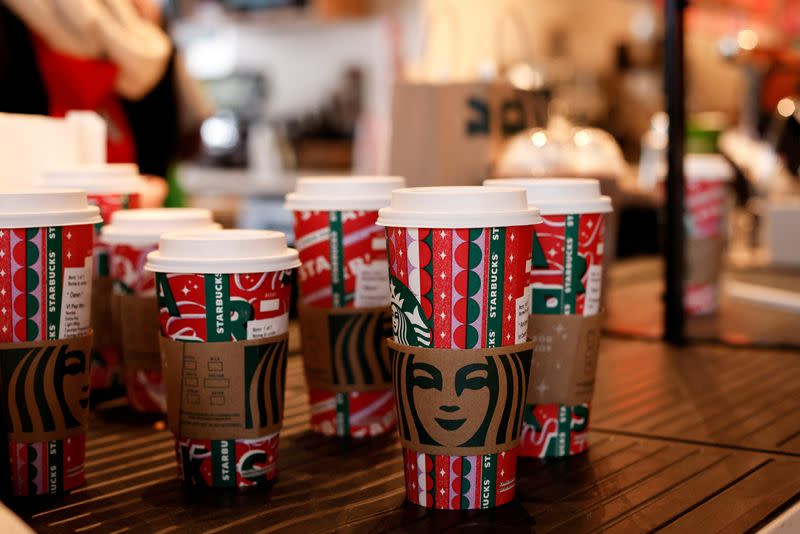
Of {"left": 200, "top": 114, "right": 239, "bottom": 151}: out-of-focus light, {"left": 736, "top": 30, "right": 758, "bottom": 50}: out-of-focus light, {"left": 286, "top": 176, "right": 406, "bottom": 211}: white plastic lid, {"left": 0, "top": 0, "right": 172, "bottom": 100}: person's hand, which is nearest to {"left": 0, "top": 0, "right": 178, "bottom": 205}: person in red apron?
{"left": 0, "top": 0, "right": 172, "bottom": 100}: person's hand

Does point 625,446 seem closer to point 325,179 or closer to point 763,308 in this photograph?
point 325,179

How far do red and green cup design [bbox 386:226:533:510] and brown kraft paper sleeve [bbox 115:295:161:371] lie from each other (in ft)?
1.40

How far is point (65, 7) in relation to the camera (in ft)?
5.84

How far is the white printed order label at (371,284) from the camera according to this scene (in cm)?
117

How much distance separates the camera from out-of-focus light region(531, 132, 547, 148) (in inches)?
73.7

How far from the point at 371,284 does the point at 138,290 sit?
32cm

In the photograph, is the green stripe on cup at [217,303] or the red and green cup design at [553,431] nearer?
the green stripe on cup at [217,303]

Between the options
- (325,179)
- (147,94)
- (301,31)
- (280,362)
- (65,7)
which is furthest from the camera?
(301,31)

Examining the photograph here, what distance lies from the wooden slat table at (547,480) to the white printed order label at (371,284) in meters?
0.18

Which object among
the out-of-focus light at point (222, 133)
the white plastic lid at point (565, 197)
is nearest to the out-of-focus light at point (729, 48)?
the white plastic lid at point (565, 197)

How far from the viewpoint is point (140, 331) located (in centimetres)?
124

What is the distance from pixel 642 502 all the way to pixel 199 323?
0.48 meters

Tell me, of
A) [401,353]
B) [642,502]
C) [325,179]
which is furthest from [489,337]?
[325,179]

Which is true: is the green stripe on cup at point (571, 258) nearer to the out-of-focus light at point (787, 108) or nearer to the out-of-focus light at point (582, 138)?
the out-of-focus light at point (582, 138)
